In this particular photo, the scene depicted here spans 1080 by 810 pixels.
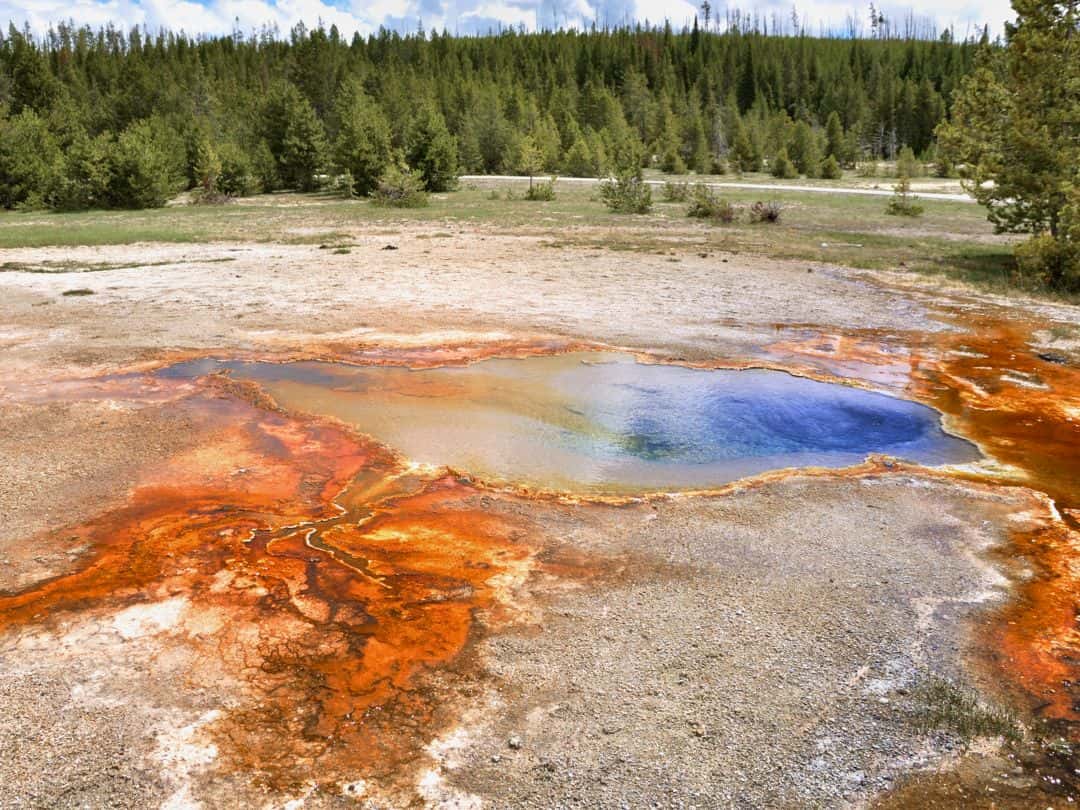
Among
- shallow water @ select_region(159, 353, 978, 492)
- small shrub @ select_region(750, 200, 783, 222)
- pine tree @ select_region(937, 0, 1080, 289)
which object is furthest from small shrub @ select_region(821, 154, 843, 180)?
shallow water @ select_region(159, 353, 978, 492)

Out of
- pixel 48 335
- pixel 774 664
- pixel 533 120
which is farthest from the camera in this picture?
pixel 533 120

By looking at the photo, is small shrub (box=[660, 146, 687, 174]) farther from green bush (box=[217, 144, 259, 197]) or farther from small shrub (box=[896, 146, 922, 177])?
green bush (box=[217, 144, 259, 197])

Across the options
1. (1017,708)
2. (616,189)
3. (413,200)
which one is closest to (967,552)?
(1017,708)

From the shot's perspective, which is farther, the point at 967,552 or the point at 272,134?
the point at 272,134

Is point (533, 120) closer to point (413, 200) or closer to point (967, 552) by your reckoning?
point (413, 200)

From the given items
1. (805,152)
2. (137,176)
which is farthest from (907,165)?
(137,176)

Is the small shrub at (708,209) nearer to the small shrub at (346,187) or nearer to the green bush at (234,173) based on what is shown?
the small shrub at (346,187)
